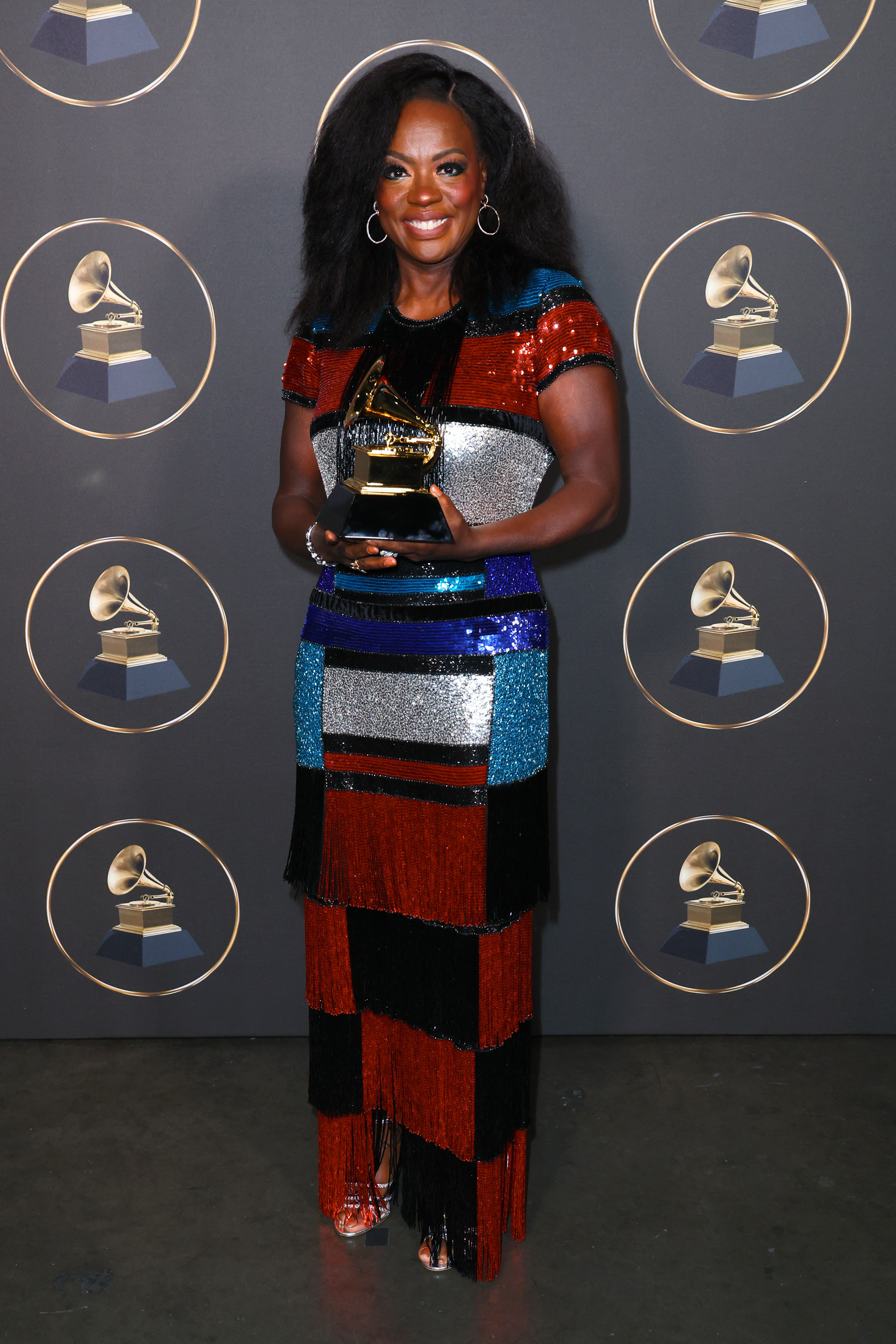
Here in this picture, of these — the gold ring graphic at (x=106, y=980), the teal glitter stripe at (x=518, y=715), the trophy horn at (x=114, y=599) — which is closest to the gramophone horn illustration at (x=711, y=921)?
the teal glitter stripe at (x=518, y=715)

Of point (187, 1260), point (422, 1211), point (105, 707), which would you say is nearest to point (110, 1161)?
point (187, 1260)

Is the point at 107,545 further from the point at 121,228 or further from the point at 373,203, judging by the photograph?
the point at 373,203

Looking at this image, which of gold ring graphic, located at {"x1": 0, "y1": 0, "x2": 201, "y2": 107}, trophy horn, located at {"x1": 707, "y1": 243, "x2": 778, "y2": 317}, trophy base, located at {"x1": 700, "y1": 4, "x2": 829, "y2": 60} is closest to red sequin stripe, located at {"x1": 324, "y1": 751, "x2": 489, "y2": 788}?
trophy horn, located at {"x1": 707, "y1": 243, "x2": 778, "y2": 317}

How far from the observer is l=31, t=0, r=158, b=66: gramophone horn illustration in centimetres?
216

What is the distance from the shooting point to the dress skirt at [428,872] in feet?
5.55

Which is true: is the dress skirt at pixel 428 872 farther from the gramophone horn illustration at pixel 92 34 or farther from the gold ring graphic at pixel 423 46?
the gramophone horn illustration at pixel 92 34

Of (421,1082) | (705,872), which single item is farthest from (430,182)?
(705,872)

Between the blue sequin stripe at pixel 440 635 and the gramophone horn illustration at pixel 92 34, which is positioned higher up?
the gramophone horn illustration at pixel 92 34

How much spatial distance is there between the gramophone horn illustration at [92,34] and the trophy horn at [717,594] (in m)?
1.49

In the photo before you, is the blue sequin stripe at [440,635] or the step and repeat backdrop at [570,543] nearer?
the blue sequin stripe at [440,635]

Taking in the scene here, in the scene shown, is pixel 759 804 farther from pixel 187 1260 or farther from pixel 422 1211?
pixel 187 1260

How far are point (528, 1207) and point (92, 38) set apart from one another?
7.53 feet

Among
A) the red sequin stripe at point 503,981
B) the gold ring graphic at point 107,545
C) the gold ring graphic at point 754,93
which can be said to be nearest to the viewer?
the red sequin stripe at point 503,981

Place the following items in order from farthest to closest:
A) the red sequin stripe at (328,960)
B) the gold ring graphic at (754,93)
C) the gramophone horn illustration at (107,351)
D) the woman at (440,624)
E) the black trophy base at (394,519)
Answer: the gramophone horn illustration at (107,351)
the gold ring graphic at (754,93)
the red sequin stripe at (328,960)
the woman at (440,624)
the black trophy base at (394,519)
